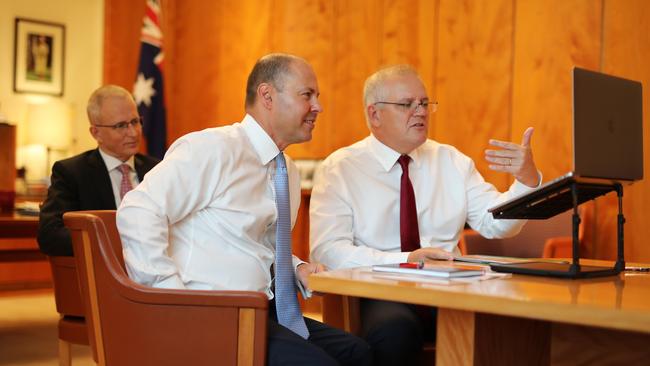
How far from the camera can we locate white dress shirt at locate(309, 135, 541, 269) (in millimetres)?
2936

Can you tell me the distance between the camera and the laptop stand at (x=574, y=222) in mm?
2041

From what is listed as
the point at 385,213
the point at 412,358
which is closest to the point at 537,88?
the point at 385,213

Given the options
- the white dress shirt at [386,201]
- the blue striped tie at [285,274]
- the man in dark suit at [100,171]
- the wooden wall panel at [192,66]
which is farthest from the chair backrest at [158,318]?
the wooden wall panel at [192,66]

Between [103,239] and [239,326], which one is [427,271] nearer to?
[239,326]

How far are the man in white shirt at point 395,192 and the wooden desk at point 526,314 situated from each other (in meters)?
0.62

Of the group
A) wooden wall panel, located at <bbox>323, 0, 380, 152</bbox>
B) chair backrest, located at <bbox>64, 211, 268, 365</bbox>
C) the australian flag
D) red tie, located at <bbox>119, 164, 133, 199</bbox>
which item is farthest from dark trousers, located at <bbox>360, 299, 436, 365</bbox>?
the australian flag

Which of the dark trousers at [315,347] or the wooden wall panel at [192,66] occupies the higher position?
the wooden wall panel at [192,66]

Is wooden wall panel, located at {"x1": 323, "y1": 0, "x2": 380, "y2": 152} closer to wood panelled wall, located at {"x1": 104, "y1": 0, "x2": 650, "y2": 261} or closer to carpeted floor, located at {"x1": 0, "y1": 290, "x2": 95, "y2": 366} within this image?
wood panelled wall, located at {"x1": 104, "y1": 0, "x2": 650, "y2": 261}

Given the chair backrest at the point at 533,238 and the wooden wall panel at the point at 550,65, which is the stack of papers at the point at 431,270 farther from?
the wooden wall panel at the point at 550,65

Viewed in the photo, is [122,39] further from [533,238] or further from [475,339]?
[475,339]

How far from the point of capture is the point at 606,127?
209cm

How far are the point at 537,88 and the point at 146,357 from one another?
13.3 feet

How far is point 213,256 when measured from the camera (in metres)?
2.33

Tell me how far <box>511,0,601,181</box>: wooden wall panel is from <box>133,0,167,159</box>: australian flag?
3.45 metres
